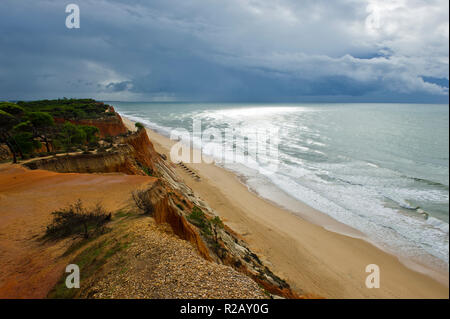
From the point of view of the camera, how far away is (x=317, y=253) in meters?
17.5

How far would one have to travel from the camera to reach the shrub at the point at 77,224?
312 inches

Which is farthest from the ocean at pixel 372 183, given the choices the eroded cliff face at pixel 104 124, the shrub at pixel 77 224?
the shrub at pixel 77 224

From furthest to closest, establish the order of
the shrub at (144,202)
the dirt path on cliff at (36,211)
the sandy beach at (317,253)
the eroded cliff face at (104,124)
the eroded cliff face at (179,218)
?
the eroded cliff face at (104,124) → the sandy beach at (317,253) → the eroded cliff face at (179,218) → the shrub at (144,202) → the dirt path on cliff at (36,211)

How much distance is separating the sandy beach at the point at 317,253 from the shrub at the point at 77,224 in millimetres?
12080

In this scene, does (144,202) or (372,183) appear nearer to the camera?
(144,202)

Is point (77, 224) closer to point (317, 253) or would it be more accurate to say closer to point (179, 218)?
point (179, 218)

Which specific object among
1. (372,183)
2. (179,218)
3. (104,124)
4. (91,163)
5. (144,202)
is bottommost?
(372,183)

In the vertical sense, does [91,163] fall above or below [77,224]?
above

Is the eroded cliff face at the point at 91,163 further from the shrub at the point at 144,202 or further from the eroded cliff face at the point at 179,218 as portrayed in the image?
the shrub at the point at 144,202

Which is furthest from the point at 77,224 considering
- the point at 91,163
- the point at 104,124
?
the point at 104,124

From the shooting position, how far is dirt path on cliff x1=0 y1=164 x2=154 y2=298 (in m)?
6.20

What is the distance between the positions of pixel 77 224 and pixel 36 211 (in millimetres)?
3303

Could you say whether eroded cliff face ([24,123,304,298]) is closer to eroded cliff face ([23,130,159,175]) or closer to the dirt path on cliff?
eroded cliff face ([23,130,159,175])
